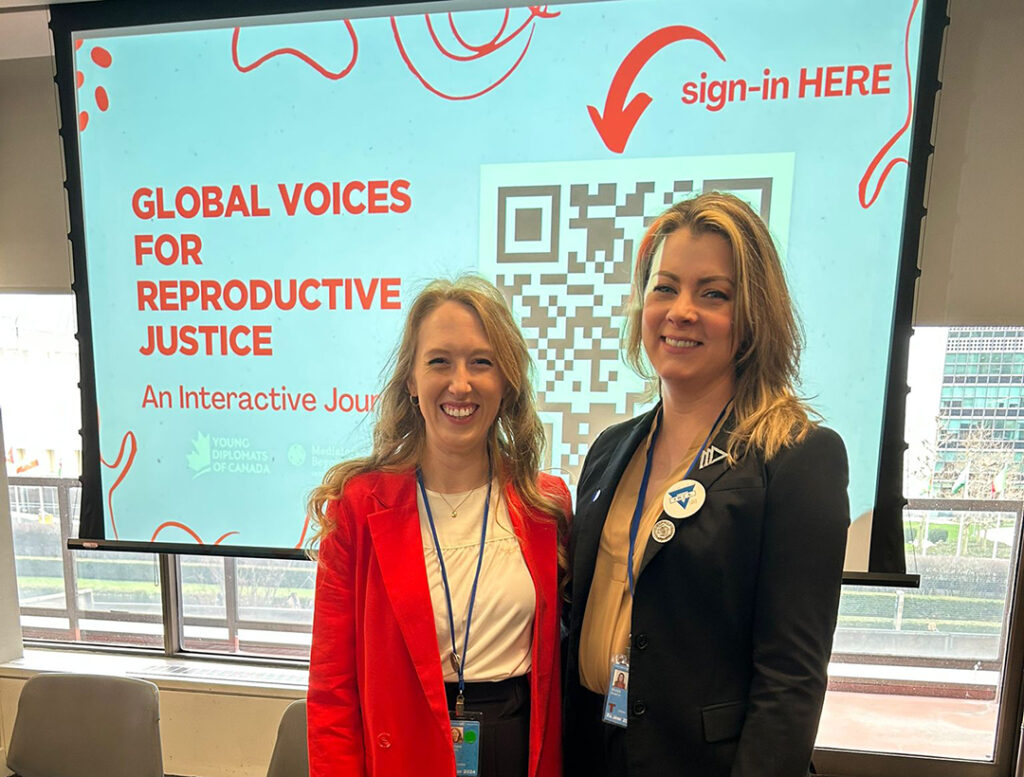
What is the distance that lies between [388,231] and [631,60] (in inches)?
40.4

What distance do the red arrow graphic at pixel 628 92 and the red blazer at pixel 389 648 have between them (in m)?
1.35

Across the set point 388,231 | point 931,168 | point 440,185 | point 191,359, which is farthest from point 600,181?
point 191,359

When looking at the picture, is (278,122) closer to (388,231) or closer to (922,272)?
(388,231)

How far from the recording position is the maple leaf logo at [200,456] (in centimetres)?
221

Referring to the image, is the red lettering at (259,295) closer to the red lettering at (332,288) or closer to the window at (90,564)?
the red lettering at (332,288)

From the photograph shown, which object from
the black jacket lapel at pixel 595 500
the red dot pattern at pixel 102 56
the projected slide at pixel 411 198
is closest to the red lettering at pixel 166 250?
the projected slide at pixel 411 198

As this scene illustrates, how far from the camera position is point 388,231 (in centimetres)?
205

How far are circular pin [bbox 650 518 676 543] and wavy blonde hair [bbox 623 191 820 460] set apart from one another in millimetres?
157

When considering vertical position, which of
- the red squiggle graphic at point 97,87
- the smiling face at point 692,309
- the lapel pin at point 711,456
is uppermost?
the red squiggle graphic at point 97,87

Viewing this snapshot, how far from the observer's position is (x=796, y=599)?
867 millimetres

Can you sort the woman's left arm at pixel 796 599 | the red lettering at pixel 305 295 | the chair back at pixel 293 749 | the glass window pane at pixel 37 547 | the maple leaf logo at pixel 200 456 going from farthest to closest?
the glass window pane at pixel 37 547 < the maple leaf logo at pixel 200 456 < the red lettering at pixel 305 295 < the chair back at pixel 293 749 < the woman's left arm at pixel 796 599

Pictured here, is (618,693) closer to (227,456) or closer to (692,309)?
(692,309)

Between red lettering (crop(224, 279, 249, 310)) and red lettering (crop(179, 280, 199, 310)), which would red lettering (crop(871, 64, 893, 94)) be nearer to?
red lettering (crop(224, 279, 249, 310))

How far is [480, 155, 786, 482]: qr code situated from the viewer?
1925 millimetres
